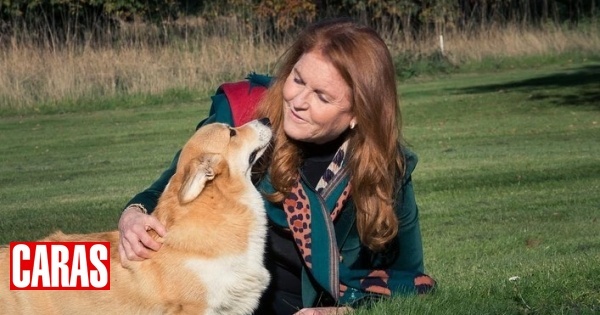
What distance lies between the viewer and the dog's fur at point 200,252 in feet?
16.9

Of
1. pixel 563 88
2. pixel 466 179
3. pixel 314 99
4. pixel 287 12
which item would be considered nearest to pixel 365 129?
pixel 314 99

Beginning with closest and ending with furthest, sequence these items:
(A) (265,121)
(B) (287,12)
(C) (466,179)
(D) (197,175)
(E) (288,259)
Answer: (D) (197,175), (A) (265,121), (E) (288,259), (C) (466,179), (B) (287,12)

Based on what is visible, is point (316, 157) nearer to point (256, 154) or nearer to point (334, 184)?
point (334, 184)

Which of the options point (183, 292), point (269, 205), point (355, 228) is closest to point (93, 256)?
point (183, 292)

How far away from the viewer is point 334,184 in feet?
18.2

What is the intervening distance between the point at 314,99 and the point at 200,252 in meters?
0.89

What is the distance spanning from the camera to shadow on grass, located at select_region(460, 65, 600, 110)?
823 inches

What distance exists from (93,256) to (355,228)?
1.29 meters

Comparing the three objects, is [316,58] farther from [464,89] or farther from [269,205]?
[464,89]

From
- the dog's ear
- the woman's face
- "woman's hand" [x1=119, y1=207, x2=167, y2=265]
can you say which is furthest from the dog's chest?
the woman's face

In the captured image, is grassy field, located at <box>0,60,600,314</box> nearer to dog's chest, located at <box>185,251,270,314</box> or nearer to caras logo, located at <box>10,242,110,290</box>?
dog's chest, located at <box>185,251,270,314</box>

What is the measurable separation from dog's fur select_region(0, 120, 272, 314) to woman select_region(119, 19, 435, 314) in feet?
0.38

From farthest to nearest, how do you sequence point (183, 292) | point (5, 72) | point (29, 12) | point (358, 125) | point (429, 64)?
point (29, 12) < point (429, 64) < point (5, 72) < point (358, 125) < point (183, 292)

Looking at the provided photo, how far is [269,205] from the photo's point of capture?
5660mm
